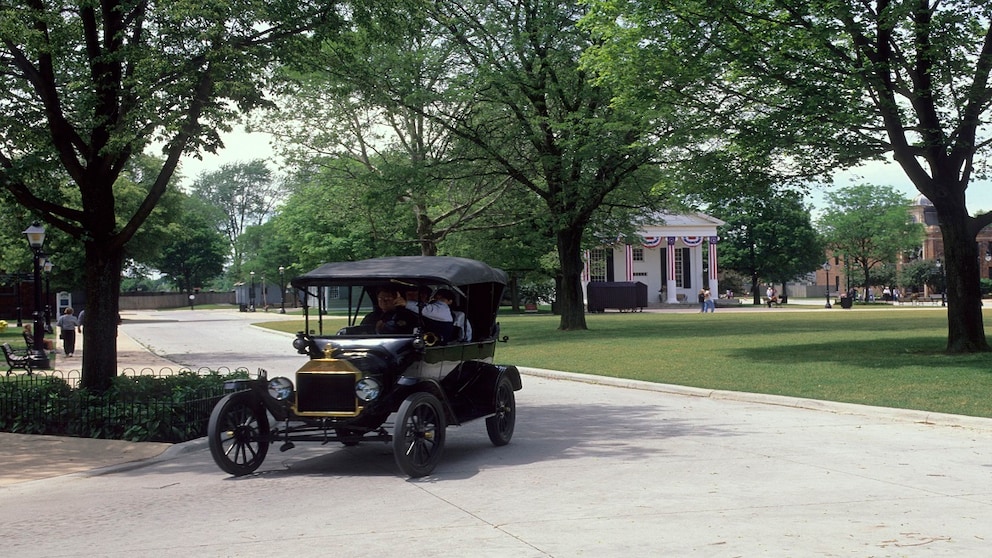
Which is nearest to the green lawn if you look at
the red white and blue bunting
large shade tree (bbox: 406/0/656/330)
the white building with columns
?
large shade tree (bbox: 406/0/656/330)

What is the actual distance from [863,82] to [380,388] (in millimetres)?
14480

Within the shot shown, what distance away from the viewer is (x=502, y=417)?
11.0m

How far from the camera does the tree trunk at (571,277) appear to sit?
116 feet

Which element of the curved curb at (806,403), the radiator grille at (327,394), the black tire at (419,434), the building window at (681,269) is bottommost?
the curved curb at (806,403)

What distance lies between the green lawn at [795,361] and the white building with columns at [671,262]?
4980cm

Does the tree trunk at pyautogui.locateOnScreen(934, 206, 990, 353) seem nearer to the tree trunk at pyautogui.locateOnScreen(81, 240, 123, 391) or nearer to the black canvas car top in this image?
the black canvas car top

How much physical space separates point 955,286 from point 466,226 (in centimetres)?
2309

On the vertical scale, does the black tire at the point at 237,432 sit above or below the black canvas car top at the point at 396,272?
below

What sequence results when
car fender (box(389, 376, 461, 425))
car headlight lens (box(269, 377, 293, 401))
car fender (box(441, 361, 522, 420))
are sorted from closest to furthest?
car fender (box(389, 376, 461, 425)), car headlight lens (box(269, 377, 293, 401)), car fender (box(441, 361, 522, 420))

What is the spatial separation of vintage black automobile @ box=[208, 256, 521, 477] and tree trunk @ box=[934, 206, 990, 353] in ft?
45.8

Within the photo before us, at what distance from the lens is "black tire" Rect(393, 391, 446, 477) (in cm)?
878

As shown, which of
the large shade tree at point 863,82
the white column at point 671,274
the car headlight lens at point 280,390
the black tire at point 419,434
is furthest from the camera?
the white column at point 671,274

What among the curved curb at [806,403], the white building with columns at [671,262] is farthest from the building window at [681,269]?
the curved curb at [806,403]

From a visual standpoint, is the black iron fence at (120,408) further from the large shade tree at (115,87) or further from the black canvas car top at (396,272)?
the black canvas car top at (396,272)
